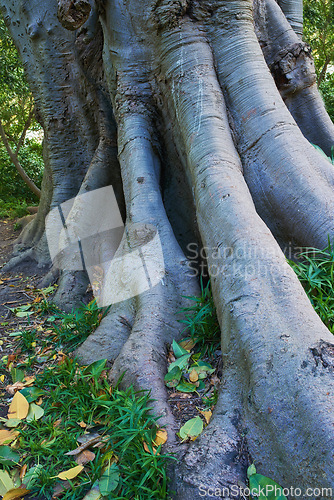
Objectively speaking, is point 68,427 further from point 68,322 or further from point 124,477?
point 68,322

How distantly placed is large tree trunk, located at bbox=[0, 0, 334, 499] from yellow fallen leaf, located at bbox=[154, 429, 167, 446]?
0.03 metres

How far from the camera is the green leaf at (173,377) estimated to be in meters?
2.09

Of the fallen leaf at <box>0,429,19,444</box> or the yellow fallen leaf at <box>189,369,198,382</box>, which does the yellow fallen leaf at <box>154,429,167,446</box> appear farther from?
the fallen leaf at <box>0,429,19,444</box>

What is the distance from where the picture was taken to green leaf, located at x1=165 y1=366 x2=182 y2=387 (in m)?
2.09

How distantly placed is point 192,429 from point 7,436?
1.01 m

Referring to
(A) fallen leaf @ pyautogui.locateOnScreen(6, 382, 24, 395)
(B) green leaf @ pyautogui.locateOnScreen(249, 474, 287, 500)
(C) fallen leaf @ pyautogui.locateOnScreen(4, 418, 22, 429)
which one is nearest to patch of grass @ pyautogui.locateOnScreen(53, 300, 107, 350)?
(A) fallen leaf @ pyautogui.locateOnScreen(6, 382, 24, 395)

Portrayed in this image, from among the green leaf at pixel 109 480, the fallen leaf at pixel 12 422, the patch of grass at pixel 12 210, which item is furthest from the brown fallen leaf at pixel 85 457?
the patch of grass at pixel 12 210

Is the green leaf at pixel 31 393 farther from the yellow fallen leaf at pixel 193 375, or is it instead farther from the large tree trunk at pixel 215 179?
the yellow fallen leaf at pixel 193 375

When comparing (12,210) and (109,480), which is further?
(12,210)

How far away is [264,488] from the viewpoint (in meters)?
1.39

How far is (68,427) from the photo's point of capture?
6.46ft

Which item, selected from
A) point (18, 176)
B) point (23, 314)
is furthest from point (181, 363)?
point (18, 176)

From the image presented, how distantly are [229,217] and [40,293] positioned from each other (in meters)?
2.51

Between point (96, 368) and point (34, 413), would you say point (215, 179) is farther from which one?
point (34, 413)
